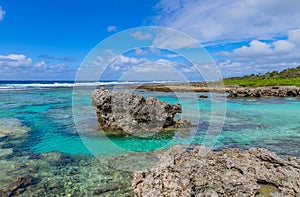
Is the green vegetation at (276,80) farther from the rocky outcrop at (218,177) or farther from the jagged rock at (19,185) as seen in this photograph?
the jagged rock at (19,185)

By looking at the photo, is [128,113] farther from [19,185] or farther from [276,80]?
[276,80]

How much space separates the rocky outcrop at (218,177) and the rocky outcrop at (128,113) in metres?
7.36

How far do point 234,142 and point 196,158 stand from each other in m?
6.71

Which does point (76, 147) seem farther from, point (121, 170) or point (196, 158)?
point (196, 158)

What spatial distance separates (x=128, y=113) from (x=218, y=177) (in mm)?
8757

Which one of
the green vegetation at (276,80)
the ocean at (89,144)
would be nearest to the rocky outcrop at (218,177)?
the ocean at (89,144)

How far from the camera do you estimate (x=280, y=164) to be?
590cm


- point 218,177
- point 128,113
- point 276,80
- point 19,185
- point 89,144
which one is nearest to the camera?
point 218,177

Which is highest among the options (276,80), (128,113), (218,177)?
(276,80)

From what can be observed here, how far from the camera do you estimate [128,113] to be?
1330 centimetres

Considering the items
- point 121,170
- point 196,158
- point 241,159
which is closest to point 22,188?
point 121,170

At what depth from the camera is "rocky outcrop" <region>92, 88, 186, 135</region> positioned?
43.3ft

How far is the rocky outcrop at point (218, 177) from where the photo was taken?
4.88 meters

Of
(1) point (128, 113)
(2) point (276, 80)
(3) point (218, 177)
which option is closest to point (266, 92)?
(2) point (276, 80)
